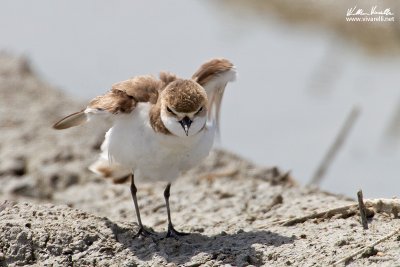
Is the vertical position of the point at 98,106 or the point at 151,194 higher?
the point at 98,106

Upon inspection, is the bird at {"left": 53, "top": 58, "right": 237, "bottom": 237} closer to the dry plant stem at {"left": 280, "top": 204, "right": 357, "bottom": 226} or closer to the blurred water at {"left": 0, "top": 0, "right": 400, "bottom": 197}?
the dry plant stem at {"left": 280, "top": 204, "right": 357, "bottom": 226}

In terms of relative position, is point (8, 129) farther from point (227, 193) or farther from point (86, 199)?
point (227, 193)

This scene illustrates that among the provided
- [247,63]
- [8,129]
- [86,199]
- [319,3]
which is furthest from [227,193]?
[319,3]

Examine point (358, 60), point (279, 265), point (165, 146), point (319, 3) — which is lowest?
point (279, 265)

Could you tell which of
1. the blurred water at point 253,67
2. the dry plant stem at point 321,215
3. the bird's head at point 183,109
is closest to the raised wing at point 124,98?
the bird's head at point 183,109

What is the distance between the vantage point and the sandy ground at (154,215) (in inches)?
278

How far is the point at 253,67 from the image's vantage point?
51.9 ft

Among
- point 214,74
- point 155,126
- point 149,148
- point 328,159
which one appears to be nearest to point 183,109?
point 155,126

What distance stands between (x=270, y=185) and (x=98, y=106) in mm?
2436

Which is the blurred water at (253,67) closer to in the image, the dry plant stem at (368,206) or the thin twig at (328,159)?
the thin twig at (328,159)

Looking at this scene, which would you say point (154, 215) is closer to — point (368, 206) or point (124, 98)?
point (124, 98)

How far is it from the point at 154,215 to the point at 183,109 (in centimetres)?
201

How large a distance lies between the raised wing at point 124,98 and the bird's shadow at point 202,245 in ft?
2.76

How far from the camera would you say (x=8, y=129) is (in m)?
12.2
